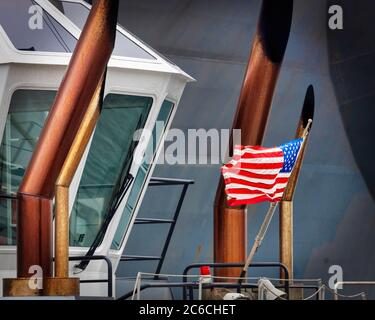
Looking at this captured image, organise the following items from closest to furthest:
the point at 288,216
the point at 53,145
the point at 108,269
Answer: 1. the point at 53,145
2. the point at 108,269
3. the point at 288,216

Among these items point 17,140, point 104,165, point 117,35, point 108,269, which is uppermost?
point 117,35

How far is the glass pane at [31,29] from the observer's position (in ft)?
28.3

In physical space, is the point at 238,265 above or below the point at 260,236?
below

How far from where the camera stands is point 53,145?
27.4 ft

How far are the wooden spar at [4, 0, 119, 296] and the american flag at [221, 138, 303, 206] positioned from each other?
1.01 metres

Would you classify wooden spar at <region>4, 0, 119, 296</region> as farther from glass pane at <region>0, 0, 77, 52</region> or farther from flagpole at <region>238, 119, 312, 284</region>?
flagpole at <region>238, 119, 312, 284</region>

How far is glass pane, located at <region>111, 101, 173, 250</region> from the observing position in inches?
357

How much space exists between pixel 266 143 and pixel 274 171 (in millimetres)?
444

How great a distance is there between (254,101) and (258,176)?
0.58 metres
